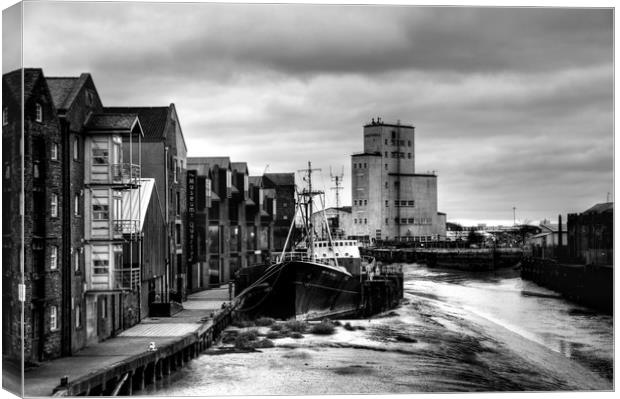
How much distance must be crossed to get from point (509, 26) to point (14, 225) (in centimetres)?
1417

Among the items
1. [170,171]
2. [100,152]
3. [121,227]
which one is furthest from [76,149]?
[170,171]

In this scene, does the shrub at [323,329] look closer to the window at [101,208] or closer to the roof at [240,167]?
the roof at [240,167]

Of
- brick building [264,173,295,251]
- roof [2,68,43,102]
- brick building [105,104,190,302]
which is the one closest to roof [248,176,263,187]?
brick building [264,173,295,251]

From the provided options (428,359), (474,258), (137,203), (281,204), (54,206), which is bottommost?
(428,359)

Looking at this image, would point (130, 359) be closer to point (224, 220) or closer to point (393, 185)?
point (393, 185)

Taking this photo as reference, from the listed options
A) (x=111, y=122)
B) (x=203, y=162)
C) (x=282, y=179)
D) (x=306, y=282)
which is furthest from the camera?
(x=282, y=179)

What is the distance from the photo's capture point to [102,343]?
2809cm

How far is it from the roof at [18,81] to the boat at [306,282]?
853 inches

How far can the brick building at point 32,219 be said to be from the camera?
2103cm

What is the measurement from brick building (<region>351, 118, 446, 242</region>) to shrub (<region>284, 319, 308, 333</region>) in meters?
6.35

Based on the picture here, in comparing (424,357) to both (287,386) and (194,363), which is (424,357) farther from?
(194,363)

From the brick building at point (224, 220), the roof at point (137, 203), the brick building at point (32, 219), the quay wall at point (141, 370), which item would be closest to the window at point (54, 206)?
the brick building at point (32, 219)

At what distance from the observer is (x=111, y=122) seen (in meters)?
27.0

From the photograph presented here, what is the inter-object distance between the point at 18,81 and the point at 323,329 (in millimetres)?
20696
